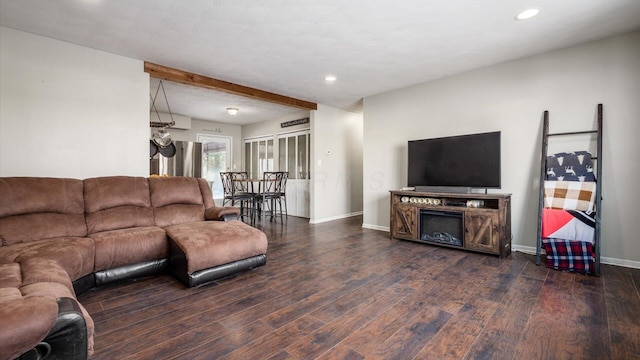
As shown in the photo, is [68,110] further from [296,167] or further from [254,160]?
[254,160]

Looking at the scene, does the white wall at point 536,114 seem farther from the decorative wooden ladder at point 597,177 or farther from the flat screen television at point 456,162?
the flat screen television at point 456,162

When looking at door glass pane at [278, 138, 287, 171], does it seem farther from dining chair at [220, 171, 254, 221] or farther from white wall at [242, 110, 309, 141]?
dining chair at [220, 171, 254, 221]

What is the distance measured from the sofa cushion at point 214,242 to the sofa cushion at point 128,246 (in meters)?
0.14

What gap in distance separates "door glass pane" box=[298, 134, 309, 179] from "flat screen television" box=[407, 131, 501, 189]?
2769 mm

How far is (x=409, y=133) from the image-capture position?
4.55 meters

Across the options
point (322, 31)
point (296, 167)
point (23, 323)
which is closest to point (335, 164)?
point (296, 167)

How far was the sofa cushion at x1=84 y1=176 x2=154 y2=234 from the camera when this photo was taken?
9.05 feet

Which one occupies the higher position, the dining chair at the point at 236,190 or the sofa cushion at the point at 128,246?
the dining chair at the point at 236,190

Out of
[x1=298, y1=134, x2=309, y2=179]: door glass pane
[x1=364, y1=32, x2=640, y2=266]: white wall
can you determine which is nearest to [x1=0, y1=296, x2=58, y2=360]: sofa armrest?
[x1=364, y1=32, x2=640, y2=266]: white wall

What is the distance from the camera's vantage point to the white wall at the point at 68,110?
281 centimetres

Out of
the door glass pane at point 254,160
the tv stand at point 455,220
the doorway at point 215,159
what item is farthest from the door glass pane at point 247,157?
the tv stand at point 455,220

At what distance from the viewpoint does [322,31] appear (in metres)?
2.80

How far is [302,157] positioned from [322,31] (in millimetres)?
3860

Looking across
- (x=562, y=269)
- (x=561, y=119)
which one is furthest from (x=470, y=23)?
(x=562, y=269)
